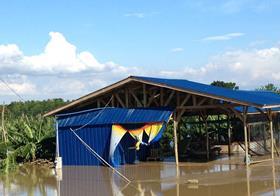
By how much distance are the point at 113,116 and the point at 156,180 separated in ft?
19.4

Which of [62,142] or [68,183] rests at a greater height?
[62,142]

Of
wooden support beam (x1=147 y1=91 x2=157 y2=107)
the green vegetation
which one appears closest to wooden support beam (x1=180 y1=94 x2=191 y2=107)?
wooden support beam (x1=147 y1=91 x2=157 y2=107)

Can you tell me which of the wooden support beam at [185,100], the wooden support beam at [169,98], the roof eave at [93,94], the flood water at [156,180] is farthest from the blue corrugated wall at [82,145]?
the wooden support beam at [185,100]

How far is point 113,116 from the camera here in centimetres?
2386

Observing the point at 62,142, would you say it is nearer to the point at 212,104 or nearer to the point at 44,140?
the point at 44,140

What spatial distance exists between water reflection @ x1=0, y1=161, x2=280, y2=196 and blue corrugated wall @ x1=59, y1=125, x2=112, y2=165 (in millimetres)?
859

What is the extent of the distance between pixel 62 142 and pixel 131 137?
3.48 m

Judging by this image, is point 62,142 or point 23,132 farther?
point 23,132

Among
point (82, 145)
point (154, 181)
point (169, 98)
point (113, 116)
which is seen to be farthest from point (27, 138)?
point (154, 181)

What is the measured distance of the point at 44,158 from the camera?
27750 millimetres

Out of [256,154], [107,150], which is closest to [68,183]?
[107,150]

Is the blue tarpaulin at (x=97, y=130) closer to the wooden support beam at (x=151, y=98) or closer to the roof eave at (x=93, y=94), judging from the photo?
the roof eave at (x=93, y=94)

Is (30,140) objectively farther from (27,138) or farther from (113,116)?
(113,116)

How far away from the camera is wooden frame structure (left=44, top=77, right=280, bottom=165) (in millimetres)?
22203
